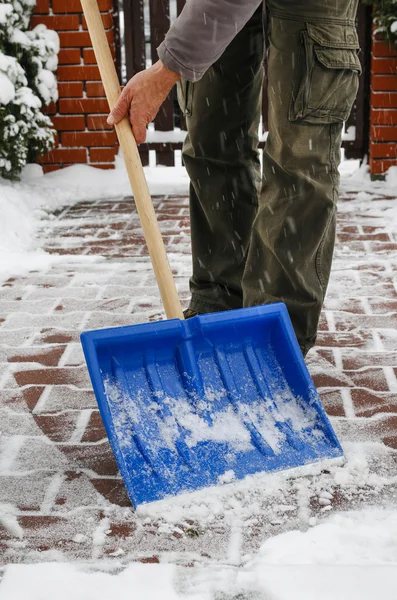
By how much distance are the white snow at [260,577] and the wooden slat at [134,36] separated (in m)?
4.91

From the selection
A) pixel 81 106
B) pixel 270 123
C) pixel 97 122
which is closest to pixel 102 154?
pixel 97 122

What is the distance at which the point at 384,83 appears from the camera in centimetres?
580

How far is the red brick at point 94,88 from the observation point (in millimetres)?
5957

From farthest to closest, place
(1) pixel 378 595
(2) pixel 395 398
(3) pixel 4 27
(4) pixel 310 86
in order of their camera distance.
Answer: (3) pixel 4 27 < (2) pixel 395 398 < (4) pixel 310 86 < (1) pixel 378 595

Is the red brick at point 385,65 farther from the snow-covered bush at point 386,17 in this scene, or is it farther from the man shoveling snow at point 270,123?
the man shoveling snow at point 270,123

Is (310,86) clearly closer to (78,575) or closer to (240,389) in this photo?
(240,389)

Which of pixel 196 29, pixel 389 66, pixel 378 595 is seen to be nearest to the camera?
pixel 378 595

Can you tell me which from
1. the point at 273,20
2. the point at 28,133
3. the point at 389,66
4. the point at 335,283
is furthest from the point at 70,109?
the point at 273,20

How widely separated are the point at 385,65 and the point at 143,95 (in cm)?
397

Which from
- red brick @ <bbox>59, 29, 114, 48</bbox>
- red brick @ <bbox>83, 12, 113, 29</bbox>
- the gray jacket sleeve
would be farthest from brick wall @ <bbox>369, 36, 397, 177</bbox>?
the gray jacket sleeve

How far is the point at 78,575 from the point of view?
176 cm

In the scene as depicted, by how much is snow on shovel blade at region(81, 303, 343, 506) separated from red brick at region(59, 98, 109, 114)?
13.3 feet

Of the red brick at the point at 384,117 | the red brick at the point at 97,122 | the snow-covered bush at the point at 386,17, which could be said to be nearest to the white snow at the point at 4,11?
the red brick at the point at 97,122

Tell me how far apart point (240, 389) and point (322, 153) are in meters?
0.79
